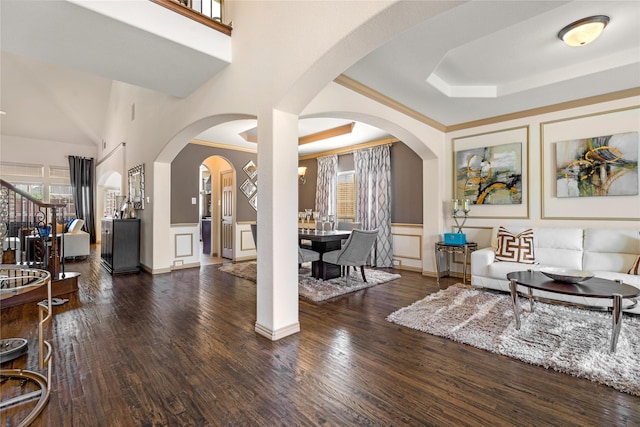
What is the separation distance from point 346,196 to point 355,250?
261 centimetres

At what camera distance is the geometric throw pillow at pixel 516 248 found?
389 centimetres

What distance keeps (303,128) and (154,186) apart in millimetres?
2753

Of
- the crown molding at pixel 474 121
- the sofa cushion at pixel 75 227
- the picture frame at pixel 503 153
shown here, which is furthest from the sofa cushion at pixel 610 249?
the sofa cushion at pixel 75 227

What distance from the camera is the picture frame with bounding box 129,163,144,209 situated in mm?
5559

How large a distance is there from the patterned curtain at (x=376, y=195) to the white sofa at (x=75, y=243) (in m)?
6.18

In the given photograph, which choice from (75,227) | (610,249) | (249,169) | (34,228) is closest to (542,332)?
(610,249)

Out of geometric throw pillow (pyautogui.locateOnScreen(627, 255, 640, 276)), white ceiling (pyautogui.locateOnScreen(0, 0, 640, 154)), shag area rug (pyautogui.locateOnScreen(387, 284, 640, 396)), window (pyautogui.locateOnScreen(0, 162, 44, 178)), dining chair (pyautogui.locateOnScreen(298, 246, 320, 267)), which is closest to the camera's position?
shag area rug (pyautogui.locateOnScreen(387, 284, 640, 396))

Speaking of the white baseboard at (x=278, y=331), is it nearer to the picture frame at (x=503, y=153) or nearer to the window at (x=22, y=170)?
the picture frame at (x=503, y=153)

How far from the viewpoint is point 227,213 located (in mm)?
6973

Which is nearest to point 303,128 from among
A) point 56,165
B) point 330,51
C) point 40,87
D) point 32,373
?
point 330,51

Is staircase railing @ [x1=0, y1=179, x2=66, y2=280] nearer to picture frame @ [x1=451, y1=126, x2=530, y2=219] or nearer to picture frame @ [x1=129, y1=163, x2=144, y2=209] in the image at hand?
picture frame @ [x1=129, y1=163, x2=144, y2=209]

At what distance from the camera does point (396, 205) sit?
19.0ft

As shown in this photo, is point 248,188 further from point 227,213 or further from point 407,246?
point 407,246

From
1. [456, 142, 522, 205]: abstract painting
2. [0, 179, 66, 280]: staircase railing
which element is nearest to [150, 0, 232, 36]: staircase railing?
[0, 179, 66, 280]: staircase railing
